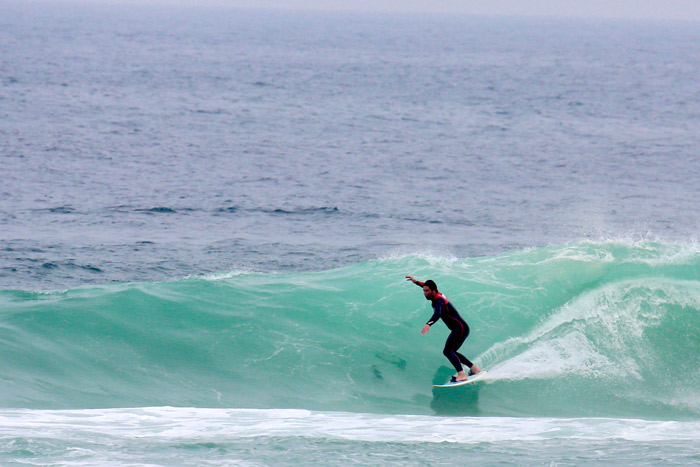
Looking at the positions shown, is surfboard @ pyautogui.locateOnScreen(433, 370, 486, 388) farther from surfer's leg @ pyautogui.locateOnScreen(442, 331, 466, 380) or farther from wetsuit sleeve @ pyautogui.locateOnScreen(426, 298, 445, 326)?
wetsuit sleeve @ pyautogui.locateOnScreen(426, 298, 445, 326)

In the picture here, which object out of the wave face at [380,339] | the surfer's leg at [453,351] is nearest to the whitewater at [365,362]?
the wave face at [380,339]

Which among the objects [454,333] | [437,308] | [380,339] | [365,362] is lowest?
[365,362]

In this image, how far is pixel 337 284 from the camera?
18328mm

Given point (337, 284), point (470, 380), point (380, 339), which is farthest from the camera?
point (337, 284)

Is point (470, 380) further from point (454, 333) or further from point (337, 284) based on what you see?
point (337, 284)

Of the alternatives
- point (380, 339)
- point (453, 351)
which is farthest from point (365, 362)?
point (453, 351)

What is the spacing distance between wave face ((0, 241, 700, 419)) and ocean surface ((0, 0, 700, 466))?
0.17 feet

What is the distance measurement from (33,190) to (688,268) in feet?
68.9

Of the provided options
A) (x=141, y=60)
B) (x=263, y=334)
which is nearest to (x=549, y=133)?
(x=263, y=334)

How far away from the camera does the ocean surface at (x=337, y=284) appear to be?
39.1 ft

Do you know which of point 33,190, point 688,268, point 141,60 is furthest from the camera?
point 141,60

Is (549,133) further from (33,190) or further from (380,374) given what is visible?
(380,374)

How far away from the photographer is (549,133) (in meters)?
46.0

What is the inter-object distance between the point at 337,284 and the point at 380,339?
268 centimetres
